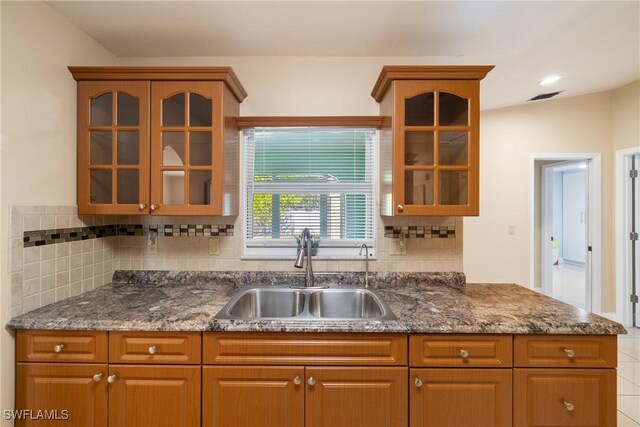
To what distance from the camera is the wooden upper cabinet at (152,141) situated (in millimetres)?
1730

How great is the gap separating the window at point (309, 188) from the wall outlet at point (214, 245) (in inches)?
7.6

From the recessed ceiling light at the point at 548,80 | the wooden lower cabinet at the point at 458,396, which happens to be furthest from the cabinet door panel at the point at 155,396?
the recessed ceiling light at the point at 548,80

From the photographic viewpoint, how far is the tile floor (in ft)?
6.78

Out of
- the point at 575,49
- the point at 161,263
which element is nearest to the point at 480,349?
the point at 161,263

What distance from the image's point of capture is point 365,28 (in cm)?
178

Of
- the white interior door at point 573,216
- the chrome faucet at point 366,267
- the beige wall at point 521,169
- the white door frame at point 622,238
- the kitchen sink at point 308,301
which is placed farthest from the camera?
the white interior door at point 573,216

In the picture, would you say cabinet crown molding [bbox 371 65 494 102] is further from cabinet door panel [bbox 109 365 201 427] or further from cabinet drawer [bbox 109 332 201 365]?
cabinet door panel [bbox 109 365 201 427]

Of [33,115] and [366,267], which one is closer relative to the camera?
[33,115]

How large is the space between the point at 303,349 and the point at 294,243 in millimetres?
902

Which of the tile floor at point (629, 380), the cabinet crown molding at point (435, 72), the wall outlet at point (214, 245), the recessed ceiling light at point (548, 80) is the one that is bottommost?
the tile floor at point (629, 380)

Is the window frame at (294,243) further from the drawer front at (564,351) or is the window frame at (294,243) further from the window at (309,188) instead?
the drawer front at (564,351)

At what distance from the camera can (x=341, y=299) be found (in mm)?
1893

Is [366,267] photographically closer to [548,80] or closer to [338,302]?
[338,302]

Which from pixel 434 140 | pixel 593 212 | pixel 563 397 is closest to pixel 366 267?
pixel 434 140
